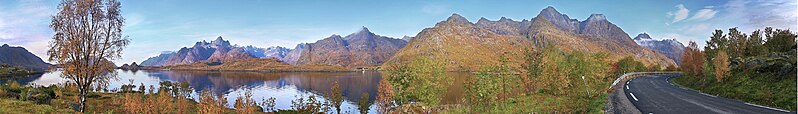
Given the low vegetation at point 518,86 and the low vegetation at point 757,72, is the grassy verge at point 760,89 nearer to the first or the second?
the low vegetation at point 757,72

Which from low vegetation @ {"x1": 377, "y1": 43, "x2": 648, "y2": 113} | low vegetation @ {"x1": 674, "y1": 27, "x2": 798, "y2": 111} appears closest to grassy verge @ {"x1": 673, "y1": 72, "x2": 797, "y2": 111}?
low vegetation @ {"x1": 674, "y1": 27, "x2": 798, "y2": 111}

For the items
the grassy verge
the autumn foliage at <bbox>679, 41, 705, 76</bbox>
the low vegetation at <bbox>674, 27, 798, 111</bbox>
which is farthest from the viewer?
the autumn foliage at <bbox>679, 41, 705, 76</bbox>

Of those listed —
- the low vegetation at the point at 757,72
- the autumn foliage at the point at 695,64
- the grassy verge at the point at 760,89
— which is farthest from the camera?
the autumn foliage at the point at 695,64

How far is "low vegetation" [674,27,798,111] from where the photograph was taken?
79.5ft

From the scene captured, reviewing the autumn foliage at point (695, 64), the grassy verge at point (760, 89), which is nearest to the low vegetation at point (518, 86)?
the grassy verge at point (760, 89)

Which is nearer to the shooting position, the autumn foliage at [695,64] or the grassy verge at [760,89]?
the grassy verge at [760,89]

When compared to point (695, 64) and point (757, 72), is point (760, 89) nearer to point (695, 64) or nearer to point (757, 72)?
point (757, 72)

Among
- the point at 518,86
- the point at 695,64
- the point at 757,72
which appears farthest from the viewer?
the point at 695,64

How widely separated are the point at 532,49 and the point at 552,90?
544 centimetres

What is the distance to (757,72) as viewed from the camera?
106 ft

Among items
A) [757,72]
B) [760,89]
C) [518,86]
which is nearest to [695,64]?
[757,72]

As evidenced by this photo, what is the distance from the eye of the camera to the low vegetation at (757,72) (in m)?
24.2

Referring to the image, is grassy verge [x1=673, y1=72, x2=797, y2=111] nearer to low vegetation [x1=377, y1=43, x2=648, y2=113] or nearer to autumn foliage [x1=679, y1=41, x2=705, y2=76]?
low vegetation [x1=377, y1=43, x2=648, y2=113]

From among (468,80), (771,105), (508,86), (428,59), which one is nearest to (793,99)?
(771,105)
